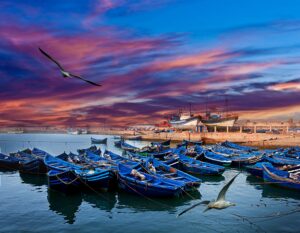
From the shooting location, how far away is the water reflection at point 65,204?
20.7m

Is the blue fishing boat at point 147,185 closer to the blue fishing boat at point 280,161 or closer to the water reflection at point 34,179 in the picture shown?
the water reflection at point 34,179

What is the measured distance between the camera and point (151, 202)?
22.8 m

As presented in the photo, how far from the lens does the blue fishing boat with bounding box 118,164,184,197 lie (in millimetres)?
22812

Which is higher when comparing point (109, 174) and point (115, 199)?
point (109, 174)

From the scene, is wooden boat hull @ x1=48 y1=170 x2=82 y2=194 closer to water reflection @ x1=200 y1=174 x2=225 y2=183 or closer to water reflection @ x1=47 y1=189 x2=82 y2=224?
water reflection @ x1=47 y1=189 x2=82 y2=224

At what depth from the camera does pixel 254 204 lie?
23016mm

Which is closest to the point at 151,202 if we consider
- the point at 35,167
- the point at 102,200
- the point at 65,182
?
the point at 102,200

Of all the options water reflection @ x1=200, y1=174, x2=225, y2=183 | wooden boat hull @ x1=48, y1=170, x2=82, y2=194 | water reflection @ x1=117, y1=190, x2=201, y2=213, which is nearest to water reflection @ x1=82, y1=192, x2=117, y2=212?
water reflection @ x1=117, y1=190, x2=201, y2=213

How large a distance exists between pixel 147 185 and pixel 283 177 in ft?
40.1

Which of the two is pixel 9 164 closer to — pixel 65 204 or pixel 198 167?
pixel 65 204

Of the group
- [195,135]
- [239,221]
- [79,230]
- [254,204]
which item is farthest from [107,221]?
[195,135]

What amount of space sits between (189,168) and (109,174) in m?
13.3

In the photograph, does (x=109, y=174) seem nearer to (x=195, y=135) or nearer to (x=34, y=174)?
(x=34, y=174)

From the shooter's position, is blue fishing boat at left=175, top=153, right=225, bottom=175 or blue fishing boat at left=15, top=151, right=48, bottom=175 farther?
blue fishing boat at left=15, top=151, right=48, bottom=175
